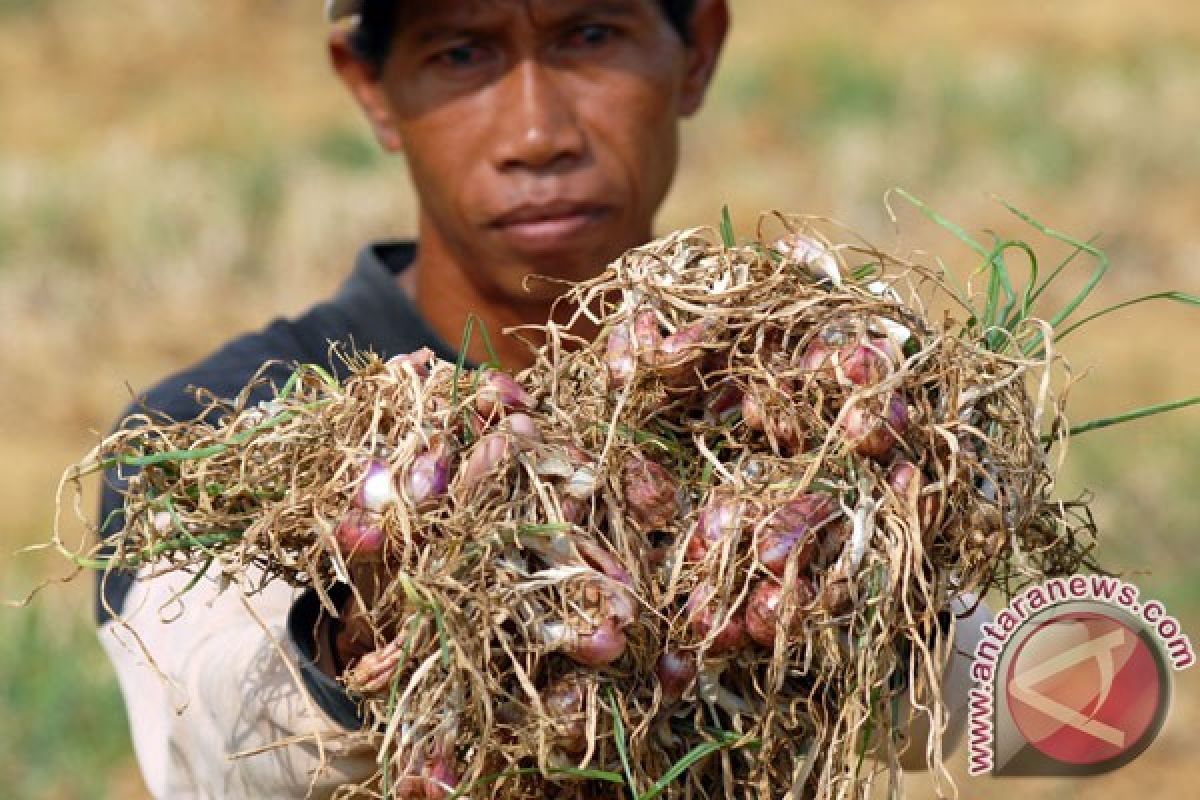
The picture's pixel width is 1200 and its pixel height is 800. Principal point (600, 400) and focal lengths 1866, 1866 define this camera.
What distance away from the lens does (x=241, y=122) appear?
335 inches

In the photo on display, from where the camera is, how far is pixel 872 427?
4.35 feet

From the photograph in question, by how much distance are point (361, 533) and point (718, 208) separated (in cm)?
591

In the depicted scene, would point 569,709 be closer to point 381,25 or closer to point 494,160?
point 494,160

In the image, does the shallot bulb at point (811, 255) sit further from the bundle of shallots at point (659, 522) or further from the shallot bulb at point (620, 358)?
the shallot bulb at point (620, 358)

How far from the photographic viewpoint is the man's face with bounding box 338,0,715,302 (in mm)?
2172

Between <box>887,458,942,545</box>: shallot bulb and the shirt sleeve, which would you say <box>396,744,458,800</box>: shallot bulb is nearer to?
the shirt sleeve

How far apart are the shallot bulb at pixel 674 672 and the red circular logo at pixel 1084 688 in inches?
12.5

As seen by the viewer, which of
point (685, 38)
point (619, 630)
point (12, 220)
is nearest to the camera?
point (619, 630)

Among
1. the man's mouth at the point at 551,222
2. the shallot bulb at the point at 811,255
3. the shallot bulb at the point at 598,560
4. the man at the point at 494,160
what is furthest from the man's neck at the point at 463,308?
the shallot bulb at the point at 598,560

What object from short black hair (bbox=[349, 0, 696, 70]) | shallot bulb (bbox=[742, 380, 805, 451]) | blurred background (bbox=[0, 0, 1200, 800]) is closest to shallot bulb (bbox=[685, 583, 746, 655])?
shallot bulb (bbox=[742, 380, 805, 451])

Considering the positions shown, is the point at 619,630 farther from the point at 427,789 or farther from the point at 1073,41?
the point at 1073,41

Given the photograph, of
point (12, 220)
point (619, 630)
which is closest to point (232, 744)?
point (619, 630)

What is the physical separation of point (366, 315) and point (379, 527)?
0.98 meters

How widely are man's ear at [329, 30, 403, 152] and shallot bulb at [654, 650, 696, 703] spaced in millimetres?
1229
